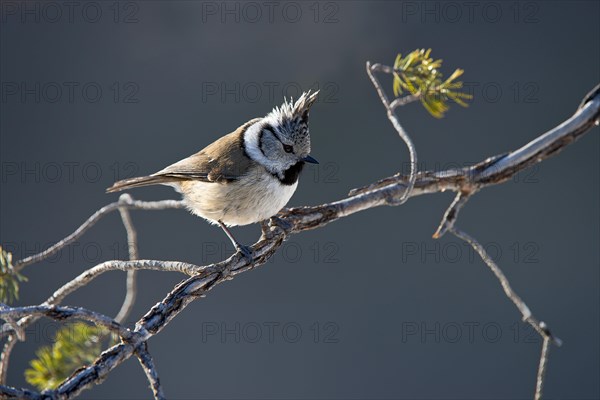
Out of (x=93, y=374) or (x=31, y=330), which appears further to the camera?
(x=31, y=330)

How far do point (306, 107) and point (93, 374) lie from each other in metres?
1.45

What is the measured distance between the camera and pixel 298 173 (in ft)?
8.73

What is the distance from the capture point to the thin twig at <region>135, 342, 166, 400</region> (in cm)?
125

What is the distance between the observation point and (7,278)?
1.74 metres

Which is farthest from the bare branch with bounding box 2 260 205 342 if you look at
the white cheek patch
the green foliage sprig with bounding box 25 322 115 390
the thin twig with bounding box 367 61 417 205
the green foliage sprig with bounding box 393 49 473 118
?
the white cheek patch

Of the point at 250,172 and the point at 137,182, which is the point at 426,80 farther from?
the point at 137,182

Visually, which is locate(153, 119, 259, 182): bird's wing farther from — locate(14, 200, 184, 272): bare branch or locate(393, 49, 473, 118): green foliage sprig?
locate(393, 49, 473, 118): green foliage sprig

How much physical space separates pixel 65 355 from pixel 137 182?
108 centimetres

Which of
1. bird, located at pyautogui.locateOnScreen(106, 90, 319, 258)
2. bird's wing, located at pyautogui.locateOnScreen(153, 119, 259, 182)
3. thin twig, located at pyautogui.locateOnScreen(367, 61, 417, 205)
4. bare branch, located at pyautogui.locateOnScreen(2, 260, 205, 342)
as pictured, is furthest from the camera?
bird's wing, located at pyautogui.locateOnScreen(153, 119, 259, 182)

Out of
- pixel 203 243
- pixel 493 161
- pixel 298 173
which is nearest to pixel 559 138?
pixel 493 161

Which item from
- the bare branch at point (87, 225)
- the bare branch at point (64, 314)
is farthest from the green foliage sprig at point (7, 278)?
the bare branch at point (64, 314)

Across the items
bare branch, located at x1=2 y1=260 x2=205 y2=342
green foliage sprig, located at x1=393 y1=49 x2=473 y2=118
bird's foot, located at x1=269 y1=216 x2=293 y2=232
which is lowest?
bare branch, located at x1=2 y1=260 x2=205 y2=342

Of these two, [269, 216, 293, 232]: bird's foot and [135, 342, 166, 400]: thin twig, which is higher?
[269, 216, 293, 232]: bird's foot

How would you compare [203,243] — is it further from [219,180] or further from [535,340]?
[535,340]
